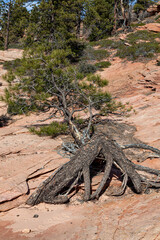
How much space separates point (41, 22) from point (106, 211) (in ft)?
56.7

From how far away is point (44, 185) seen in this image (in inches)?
150

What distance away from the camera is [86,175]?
3920 mm

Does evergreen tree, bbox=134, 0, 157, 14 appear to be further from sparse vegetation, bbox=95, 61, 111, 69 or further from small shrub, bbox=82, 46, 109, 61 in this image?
sparse vegetation, bbox=95, 61, 111, 69

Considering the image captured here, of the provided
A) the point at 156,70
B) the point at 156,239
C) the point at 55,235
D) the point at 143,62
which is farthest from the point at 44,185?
the point at 143,62

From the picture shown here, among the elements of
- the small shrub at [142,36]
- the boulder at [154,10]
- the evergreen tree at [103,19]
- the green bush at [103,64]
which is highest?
the boulder at [154,10]

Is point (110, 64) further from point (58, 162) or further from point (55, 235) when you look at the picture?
point (55, 235)

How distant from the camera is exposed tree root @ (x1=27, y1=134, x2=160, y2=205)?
3.79 m

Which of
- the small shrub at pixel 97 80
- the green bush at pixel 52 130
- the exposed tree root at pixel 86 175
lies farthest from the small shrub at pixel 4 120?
the exposed tree root at pixel 86 175

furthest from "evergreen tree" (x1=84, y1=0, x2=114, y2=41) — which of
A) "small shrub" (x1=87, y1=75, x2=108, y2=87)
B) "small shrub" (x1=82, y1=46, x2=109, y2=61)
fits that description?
"small shrub" (x1=87, y1=75, x2=108, y2=87)

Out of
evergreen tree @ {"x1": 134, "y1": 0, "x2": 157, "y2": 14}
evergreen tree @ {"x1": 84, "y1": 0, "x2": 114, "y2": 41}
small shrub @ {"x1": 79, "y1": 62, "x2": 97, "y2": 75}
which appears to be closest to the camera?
small shrub @ {"x1": 79, "y1": 62, "x2": 97, "y2": 75}

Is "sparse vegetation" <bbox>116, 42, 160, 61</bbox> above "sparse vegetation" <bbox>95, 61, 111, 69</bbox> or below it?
above

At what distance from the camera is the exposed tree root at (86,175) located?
3.79 meters

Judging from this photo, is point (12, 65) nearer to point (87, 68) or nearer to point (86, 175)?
point (87, 68)

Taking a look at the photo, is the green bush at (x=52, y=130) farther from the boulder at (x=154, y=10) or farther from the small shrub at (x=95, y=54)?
the boulder at (x=154, y=10)
